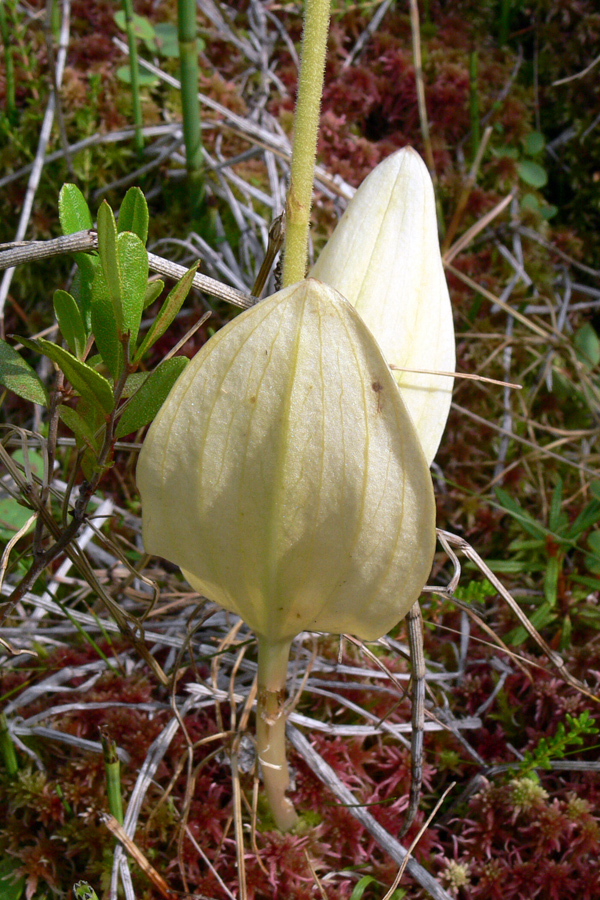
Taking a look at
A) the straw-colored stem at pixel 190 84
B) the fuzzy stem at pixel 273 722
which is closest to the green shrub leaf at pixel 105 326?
the fuzzy stem at pixel 273 722

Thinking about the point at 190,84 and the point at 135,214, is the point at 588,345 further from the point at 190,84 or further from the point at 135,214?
the point at 135,214

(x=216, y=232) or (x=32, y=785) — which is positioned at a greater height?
(x=216, y=232)

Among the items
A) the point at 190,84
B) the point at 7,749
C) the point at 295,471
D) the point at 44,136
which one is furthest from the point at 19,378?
the point at 44,136

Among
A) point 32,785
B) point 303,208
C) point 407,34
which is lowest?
point 32,785

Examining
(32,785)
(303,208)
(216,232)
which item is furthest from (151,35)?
(32,785)

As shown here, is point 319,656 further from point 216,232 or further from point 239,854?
point 216,232

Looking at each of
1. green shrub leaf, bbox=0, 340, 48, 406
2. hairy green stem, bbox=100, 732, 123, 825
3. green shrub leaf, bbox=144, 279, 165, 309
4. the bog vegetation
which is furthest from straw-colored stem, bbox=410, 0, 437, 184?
hairy green stem, bbox=100, 732, 123, 825

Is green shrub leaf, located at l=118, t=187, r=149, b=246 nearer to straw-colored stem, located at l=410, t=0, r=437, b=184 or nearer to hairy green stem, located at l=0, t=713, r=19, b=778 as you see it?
hairy green stem, located at l=0, t=713, r=19, b=778
